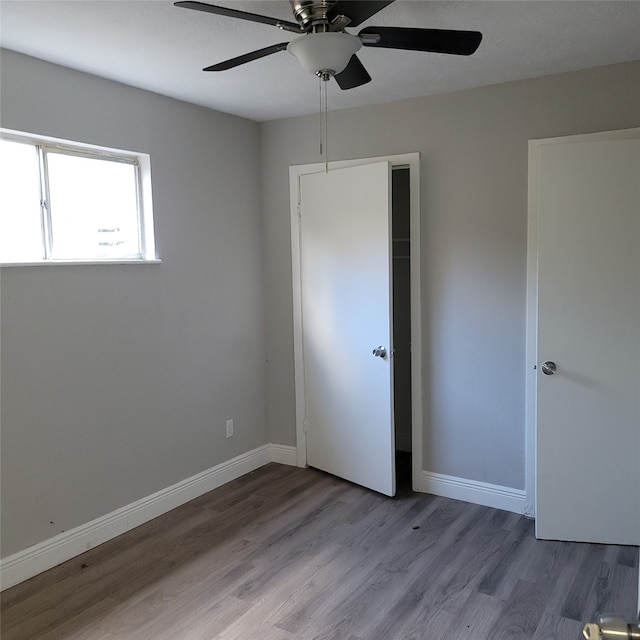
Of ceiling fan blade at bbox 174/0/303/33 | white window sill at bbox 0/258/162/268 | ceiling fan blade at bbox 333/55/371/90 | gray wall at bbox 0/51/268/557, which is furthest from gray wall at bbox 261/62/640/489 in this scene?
ceiling fan blade at bbox 174/0/303/33

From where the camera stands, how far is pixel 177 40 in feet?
7.81

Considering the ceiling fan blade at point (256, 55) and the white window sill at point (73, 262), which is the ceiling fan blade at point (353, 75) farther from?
the white window sill at point (73, 262)

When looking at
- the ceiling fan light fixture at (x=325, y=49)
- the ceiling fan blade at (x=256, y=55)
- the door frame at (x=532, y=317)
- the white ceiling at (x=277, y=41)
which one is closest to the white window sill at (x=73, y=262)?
the white ceiling at (x=277, y=41)

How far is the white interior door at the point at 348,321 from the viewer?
346 centimetres

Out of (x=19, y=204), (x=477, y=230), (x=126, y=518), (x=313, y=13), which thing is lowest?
(x=126, y=518)

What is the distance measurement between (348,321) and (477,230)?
0.99 meters

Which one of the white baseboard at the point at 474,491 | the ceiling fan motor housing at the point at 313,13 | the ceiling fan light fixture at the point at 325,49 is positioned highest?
the ceiling fan motor housing at the point at 313,13

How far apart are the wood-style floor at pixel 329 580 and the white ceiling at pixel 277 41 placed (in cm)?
246

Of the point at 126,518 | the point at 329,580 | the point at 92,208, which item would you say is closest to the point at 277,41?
the point at 92,208

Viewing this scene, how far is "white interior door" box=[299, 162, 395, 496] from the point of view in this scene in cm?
346

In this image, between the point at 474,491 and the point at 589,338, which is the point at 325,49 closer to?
the point at 589,338

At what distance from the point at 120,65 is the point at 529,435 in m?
2.96

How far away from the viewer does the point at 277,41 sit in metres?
2.40

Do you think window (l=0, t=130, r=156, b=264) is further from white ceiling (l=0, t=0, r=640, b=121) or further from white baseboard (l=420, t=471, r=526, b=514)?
white baseboard (l=420, t=471, r=526, b=514)
